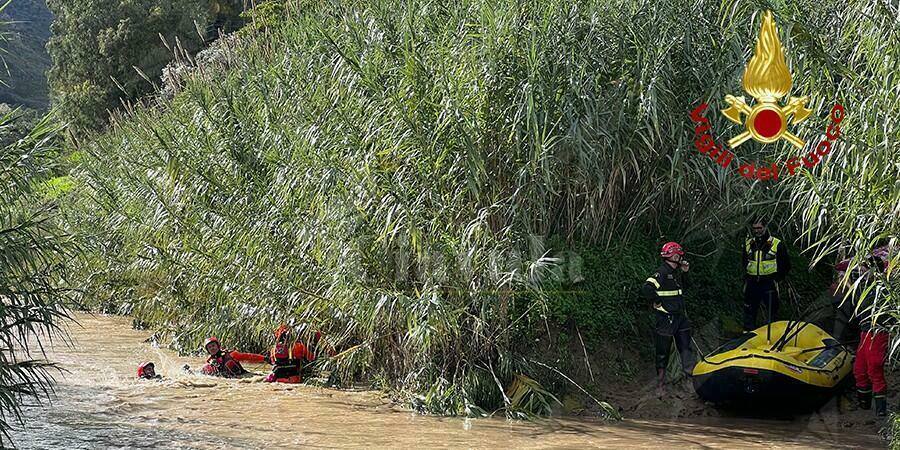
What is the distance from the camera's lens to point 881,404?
26.5 feet

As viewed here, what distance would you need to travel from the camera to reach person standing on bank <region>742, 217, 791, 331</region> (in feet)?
30.0

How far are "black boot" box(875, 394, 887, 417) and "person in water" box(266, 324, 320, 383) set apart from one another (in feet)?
17.5

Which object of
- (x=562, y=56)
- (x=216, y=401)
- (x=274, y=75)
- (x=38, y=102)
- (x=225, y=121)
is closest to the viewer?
(x=562, y=56)

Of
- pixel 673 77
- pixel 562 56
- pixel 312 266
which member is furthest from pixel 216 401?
pixel 673 77

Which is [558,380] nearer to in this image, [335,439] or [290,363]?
[335,439]

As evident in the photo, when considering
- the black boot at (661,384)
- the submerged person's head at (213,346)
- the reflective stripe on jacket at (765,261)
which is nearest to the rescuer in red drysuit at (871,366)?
the reflective stripe on jacket at (765,261)

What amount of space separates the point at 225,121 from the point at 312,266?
296 cm

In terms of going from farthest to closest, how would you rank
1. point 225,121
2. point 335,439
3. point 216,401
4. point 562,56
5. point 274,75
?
1. point 225,121
2. point 274,75
3. point 216,401
4. point 562,56
5. point 335,439

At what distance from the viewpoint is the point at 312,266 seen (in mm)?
9828

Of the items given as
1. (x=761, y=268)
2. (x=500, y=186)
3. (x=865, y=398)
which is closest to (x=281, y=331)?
(x=500, y=186)

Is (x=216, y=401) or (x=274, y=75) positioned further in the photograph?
(x=274, y=75)

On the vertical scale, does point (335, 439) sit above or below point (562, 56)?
below

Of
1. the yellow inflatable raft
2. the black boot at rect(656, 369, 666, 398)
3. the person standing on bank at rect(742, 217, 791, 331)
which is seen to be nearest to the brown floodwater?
the yellow inflatable raft

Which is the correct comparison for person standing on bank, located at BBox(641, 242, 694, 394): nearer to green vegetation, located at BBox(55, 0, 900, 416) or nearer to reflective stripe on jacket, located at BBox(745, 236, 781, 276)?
green vegetation, located at BBox(55, 0, 900, 416)
